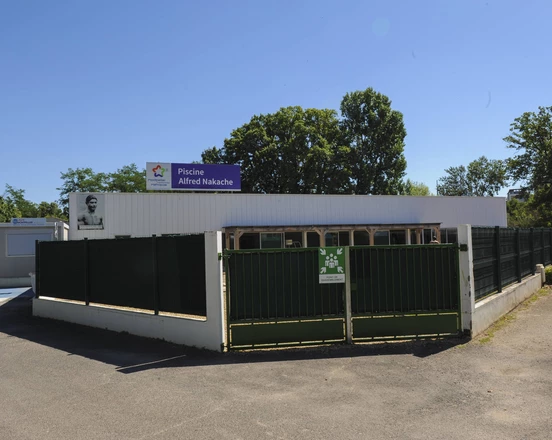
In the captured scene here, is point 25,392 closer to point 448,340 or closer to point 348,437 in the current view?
point 348,437

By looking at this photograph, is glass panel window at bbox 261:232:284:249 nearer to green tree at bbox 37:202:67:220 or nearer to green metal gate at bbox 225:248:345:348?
green metal gate at bbox 225:248:345:348

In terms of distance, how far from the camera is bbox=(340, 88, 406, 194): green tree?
43844 mm

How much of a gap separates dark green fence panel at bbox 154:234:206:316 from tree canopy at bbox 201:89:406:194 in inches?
1342

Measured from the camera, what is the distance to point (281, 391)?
5.41 m

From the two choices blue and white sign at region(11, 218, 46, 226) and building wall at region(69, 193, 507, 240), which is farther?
building wall at region(69, 193, 507, 240)

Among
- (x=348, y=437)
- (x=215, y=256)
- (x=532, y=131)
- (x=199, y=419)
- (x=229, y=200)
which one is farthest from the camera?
(x=532, y=131)

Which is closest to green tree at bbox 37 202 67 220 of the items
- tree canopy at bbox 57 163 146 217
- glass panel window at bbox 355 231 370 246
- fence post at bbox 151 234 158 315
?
tree canopy at bbox 57 163 146 217

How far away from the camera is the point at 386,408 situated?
479 cm

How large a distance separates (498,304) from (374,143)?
36.4 metres

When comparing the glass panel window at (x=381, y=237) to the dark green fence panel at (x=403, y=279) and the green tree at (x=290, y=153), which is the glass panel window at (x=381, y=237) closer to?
the green tree at (x=290, y=153)

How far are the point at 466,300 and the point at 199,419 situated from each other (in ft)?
17.3

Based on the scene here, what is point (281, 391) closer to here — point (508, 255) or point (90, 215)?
point (508, 255)

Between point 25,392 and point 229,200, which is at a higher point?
point 229,200

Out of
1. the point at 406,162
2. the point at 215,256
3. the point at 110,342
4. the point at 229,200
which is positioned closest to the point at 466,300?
the point at 215,256
